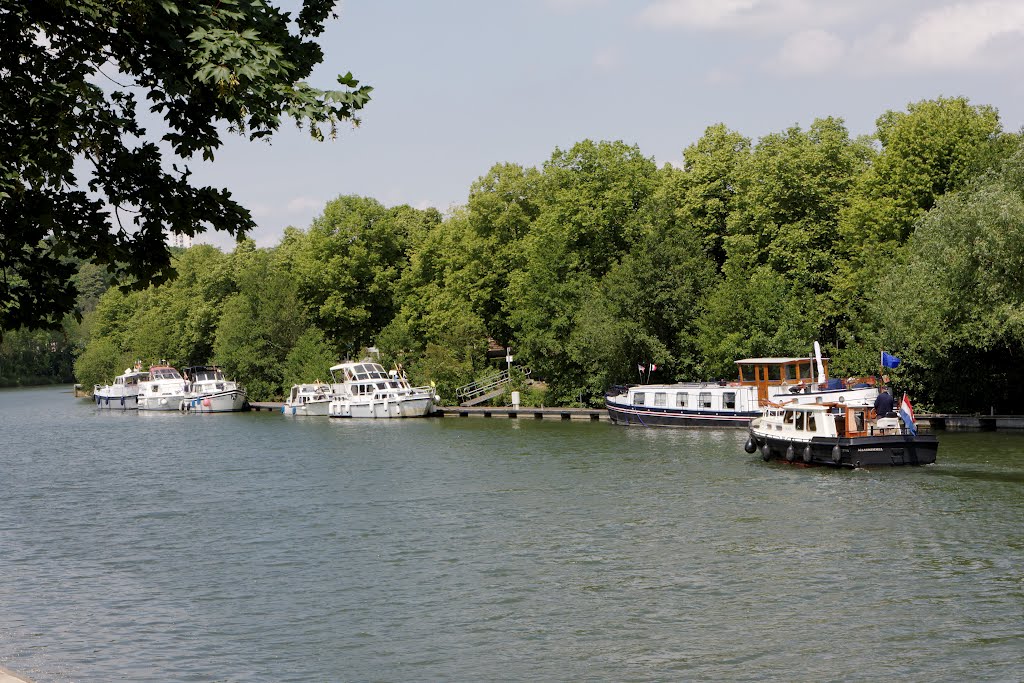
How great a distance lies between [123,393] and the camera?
119688mm

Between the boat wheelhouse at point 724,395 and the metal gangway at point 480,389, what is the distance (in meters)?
20.6

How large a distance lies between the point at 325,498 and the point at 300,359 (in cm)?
6017

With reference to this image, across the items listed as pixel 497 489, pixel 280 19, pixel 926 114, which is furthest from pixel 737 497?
pixel 926 114

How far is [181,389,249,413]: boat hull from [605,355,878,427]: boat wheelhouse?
4596 centimetres

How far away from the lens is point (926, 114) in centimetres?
6481

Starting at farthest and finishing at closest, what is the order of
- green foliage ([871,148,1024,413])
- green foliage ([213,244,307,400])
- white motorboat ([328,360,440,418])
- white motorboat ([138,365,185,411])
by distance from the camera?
white motorboat ([138,365,185,411]) < green foliage ([213,244,307,400]) < white motorboat ([328,360,440,418]) < green foliage ([871,148,1024,413])

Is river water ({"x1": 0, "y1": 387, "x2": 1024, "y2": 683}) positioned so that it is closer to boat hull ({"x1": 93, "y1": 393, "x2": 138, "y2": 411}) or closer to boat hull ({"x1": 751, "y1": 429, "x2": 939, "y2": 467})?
boat hull ({"x1": 751, "y1": 429, "x2": 939, "y2": 467})

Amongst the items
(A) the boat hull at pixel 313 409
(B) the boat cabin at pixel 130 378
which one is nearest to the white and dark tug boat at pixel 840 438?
(A) the boat hull at pixel 313 409

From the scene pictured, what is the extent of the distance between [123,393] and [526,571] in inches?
3915

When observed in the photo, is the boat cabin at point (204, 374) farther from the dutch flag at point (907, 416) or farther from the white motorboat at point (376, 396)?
the dutch flag at point (907, 416)

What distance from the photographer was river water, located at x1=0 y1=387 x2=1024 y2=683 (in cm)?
2153

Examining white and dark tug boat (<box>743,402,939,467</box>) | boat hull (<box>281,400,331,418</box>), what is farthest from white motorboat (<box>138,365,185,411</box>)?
white and dark tug boat (<box>743,402,939,467</box>)

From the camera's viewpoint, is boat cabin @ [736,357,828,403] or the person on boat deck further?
boat cabin @ [736,357,828,403]

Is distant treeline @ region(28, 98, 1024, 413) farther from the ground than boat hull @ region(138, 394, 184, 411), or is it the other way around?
distant treeline @ region(28, 98, 1024, 413)
